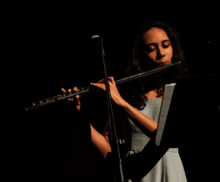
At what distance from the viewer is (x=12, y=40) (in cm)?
213

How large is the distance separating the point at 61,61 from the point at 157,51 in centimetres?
140

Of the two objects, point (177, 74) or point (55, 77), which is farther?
point (55, 77)

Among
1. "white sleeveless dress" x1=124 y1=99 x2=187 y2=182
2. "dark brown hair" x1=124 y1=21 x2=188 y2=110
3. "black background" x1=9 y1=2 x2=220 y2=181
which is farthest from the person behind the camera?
"black background" x1=9 y1=2 x2=220 y2=181

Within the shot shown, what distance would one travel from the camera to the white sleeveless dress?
39.4 inches

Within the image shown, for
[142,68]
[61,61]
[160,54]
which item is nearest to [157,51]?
[160,54]

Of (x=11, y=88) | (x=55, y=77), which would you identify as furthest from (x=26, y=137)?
(x=55, y=77)

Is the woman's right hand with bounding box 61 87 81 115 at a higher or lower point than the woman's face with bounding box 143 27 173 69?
lower

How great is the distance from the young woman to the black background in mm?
719

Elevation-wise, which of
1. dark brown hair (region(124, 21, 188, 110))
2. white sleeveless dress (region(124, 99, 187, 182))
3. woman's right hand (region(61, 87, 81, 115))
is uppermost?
dark brown hair (region(124, 21, 188, 110))

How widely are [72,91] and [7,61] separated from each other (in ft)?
4.55

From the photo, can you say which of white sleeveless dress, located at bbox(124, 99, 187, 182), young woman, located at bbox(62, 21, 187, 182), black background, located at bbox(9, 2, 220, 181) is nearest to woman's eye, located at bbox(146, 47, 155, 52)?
young woman, located at bbox(62, 21, 187, 182)

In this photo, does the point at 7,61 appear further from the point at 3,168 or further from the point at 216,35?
the point at 216,35

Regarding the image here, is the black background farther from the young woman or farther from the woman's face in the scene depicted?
the woman's face

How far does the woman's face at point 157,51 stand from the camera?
1204 mm
